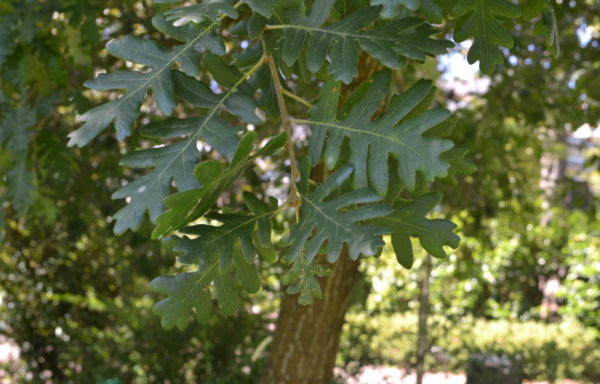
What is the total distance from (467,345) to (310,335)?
422cm

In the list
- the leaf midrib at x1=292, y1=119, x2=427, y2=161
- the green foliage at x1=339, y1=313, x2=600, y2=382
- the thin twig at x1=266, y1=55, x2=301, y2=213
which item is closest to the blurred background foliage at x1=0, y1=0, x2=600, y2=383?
the green foliage at x1=339, y1=313, x2=600, y2=382

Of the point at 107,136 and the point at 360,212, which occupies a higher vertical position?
the point at 360,212

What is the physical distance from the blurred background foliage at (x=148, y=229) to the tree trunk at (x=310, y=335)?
70cm

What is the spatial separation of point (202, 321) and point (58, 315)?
6.24 meters

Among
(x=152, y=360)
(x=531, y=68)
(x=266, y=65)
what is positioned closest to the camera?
(x=266, y=65)

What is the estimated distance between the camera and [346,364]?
6141mm

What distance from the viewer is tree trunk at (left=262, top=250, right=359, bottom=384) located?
3291 mm

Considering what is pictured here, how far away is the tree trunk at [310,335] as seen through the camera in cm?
329

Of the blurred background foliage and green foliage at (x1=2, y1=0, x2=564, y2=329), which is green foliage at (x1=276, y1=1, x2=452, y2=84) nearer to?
green foliage at (x1=2, y1=0, x2=564, y2=329)

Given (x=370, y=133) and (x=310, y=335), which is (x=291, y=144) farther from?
(x=310, y=335)

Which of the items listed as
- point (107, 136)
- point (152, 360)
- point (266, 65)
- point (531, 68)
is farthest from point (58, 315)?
point (266, 65)

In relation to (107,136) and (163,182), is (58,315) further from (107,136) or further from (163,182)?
(163,182)

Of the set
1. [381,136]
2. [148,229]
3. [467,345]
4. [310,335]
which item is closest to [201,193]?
[381,136]

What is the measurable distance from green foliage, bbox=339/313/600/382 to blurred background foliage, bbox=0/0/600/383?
0.06 feet
